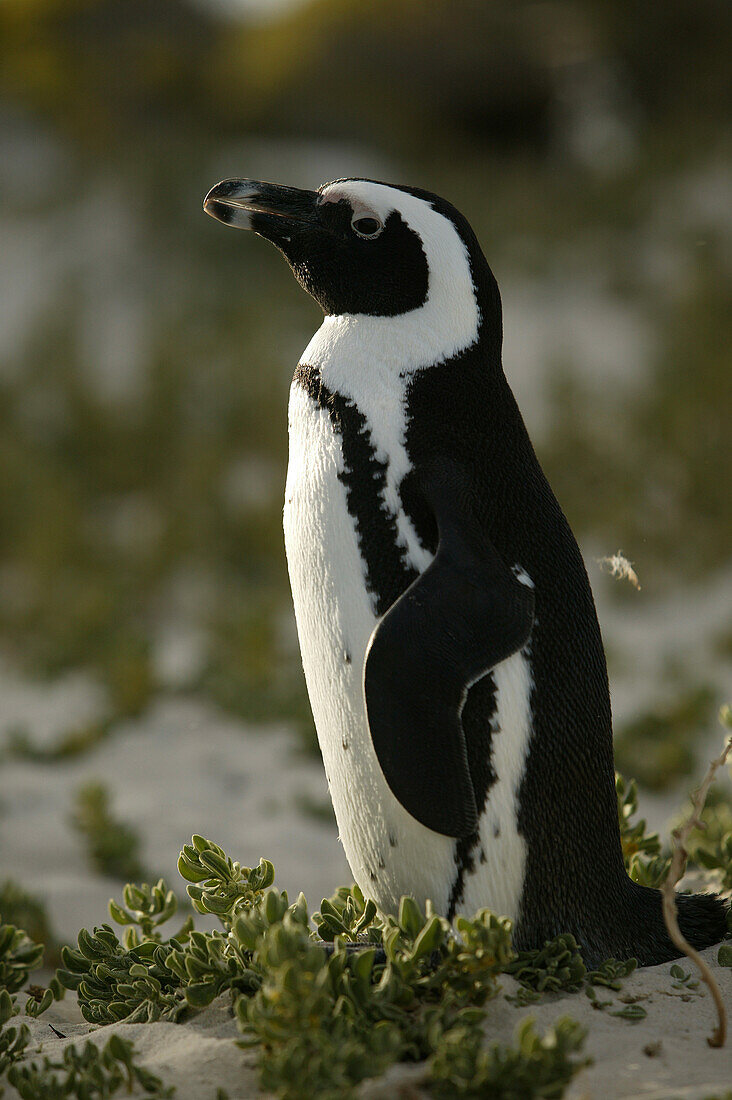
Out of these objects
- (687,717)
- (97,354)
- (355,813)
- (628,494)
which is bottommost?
(355,813)

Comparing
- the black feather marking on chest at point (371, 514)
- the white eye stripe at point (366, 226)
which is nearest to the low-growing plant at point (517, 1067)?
the black feather marking on chest at point (371, 514)

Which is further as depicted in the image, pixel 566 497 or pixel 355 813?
pixel 566 497

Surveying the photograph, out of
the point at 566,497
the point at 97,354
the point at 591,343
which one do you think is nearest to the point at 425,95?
the point at 591,343

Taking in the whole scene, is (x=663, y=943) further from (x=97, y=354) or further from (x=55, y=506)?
(x=97, y=354)

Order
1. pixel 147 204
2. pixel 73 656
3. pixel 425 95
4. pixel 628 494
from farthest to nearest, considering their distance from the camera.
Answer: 1. pixel 425 95
2. pixel 147 204
3. pixel 628 494
4. pixel 73 656

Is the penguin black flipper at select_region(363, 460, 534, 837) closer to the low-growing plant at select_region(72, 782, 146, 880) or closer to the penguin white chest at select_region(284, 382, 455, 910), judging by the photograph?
the penguin white chest at select_region(284, 382, 455, 910)

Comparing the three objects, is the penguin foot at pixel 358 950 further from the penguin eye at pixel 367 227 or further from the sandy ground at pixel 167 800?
the penguin eye at pixel 367 227

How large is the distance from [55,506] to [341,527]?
3.70m

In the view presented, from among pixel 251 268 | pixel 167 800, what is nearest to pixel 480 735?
pixel 167 800

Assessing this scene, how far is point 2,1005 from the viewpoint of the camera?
130cm

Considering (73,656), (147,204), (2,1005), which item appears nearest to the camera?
(2,1005)

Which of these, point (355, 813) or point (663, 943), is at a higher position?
point (355, 813)

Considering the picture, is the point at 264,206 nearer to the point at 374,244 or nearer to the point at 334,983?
the point at 374,244

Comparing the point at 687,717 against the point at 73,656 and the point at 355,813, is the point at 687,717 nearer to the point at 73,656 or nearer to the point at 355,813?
the point at 355,813
